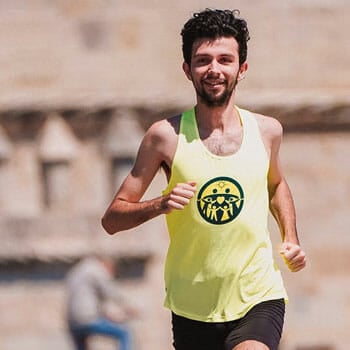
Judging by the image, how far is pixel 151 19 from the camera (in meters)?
20.6

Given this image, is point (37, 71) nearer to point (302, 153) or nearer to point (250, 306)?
point (302, 153)

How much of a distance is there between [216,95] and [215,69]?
0.10 m

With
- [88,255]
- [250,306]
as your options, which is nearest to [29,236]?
[88,255]

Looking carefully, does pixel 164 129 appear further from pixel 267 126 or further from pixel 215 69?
pixel 267 126

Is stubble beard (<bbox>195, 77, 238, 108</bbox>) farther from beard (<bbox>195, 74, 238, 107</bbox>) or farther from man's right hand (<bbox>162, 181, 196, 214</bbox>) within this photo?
man's right hand (<bbox>162, 181, 196, 214</bbox>)

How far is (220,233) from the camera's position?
878cm

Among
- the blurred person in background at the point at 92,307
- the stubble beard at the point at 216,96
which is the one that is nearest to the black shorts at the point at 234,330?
the stubble beard at the point at 216,96

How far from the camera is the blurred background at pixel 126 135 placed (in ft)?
67.6

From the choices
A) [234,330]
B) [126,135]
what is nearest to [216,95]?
[234,330]

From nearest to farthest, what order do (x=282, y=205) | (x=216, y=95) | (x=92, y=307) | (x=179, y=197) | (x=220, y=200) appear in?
(x=179, y=197)
(x=220, y=200)
(x=216, y=95)
(x=282, y=205)
(x=92, y=307)

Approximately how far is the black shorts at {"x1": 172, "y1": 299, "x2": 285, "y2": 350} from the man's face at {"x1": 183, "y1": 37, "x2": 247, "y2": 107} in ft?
2.52

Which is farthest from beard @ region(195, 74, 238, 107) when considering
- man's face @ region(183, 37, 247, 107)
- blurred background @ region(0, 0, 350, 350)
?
blurred background @ region(0, 0, 350, 350)

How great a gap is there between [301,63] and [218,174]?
40.3 feet

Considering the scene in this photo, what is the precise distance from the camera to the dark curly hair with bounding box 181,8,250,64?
878 cm
